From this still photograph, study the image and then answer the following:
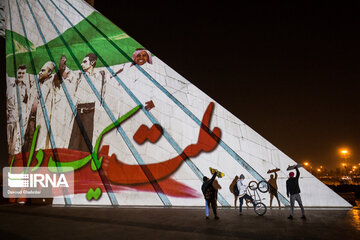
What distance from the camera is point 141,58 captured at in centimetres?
943

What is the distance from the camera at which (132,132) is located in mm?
8992

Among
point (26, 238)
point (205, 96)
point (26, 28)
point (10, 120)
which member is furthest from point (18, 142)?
point (205, 96)

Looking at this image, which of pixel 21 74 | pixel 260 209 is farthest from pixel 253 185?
pixel 21 74

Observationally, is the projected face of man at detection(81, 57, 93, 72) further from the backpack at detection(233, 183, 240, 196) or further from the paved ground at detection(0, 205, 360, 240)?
the backpack at detection(233, 183, 240, 196)

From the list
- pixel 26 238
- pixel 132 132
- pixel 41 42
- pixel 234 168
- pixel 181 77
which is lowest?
pixel 26 238

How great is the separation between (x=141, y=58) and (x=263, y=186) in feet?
21.7

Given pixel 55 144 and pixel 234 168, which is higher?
pixel 55 144

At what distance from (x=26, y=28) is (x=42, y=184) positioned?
8.39 m

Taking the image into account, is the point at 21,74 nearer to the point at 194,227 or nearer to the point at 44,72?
the point at 44,72

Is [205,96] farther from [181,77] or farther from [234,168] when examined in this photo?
[234,168]

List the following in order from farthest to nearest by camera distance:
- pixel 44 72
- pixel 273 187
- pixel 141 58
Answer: pixel 44 72
pixel 141 58
pixel 273 187

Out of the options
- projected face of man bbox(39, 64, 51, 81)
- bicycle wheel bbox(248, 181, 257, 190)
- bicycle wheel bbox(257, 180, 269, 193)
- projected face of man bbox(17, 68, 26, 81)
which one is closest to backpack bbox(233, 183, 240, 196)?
bicycle wheel bbox(248, 181, 257, 190)

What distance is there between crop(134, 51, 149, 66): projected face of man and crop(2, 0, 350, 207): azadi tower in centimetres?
4

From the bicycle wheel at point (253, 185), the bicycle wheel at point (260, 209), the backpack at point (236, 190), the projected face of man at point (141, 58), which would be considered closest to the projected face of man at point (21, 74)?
the projected face of man at point (141, 58)
